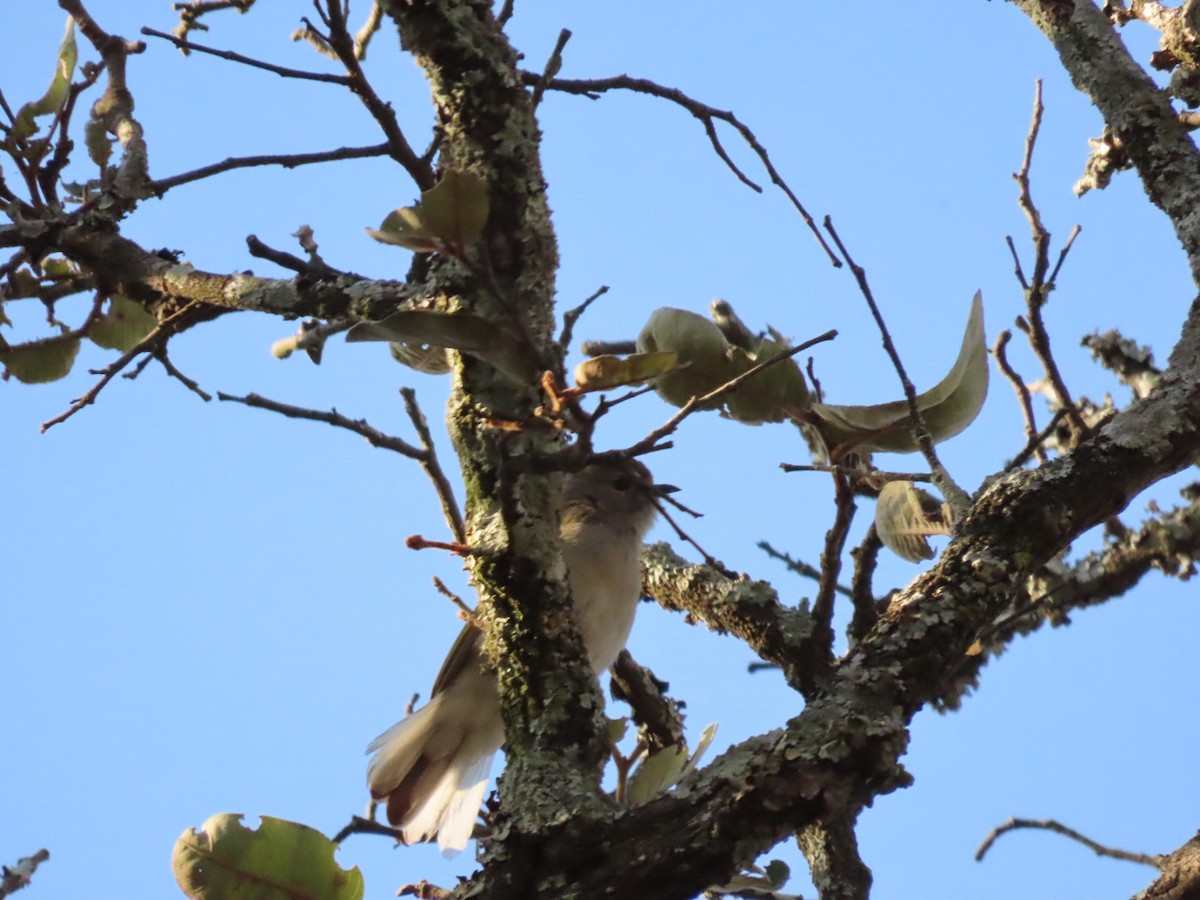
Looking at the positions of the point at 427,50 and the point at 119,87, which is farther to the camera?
the point at 119,87

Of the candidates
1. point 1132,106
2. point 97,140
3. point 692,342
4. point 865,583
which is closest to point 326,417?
point 692,342

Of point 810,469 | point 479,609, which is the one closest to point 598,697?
point 479,609

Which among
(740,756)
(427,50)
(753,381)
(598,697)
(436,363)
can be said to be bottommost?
(740,756)

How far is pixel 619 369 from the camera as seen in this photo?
1.52m

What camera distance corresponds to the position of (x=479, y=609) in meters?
1.88

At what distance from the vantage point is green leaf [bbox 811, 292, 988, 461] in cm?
182

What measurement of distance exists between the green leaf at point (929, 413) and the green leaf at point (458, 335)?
0.50 metres

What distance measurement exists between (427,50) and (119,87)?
4.64ft

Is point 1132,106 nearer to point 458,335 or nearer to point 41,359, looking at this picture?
point 458,335

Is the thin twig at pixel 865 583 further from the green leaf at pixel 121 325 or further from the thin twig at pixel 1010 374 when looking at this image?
the green leaf at pixel 121 325

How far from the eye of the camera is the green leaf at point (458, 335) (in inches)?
60.1

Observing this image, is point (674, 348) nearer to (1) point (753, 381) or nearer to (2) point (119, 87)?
(1) point (753, 381)

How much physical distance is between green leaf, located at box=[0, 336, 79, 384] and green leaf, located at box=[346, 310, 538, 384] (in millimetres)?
1578

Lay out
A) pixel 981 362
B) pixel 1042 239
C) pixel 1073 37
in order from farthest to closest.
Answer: pixel 1073 37 < pixel 1042 239 < pixel 981 362
